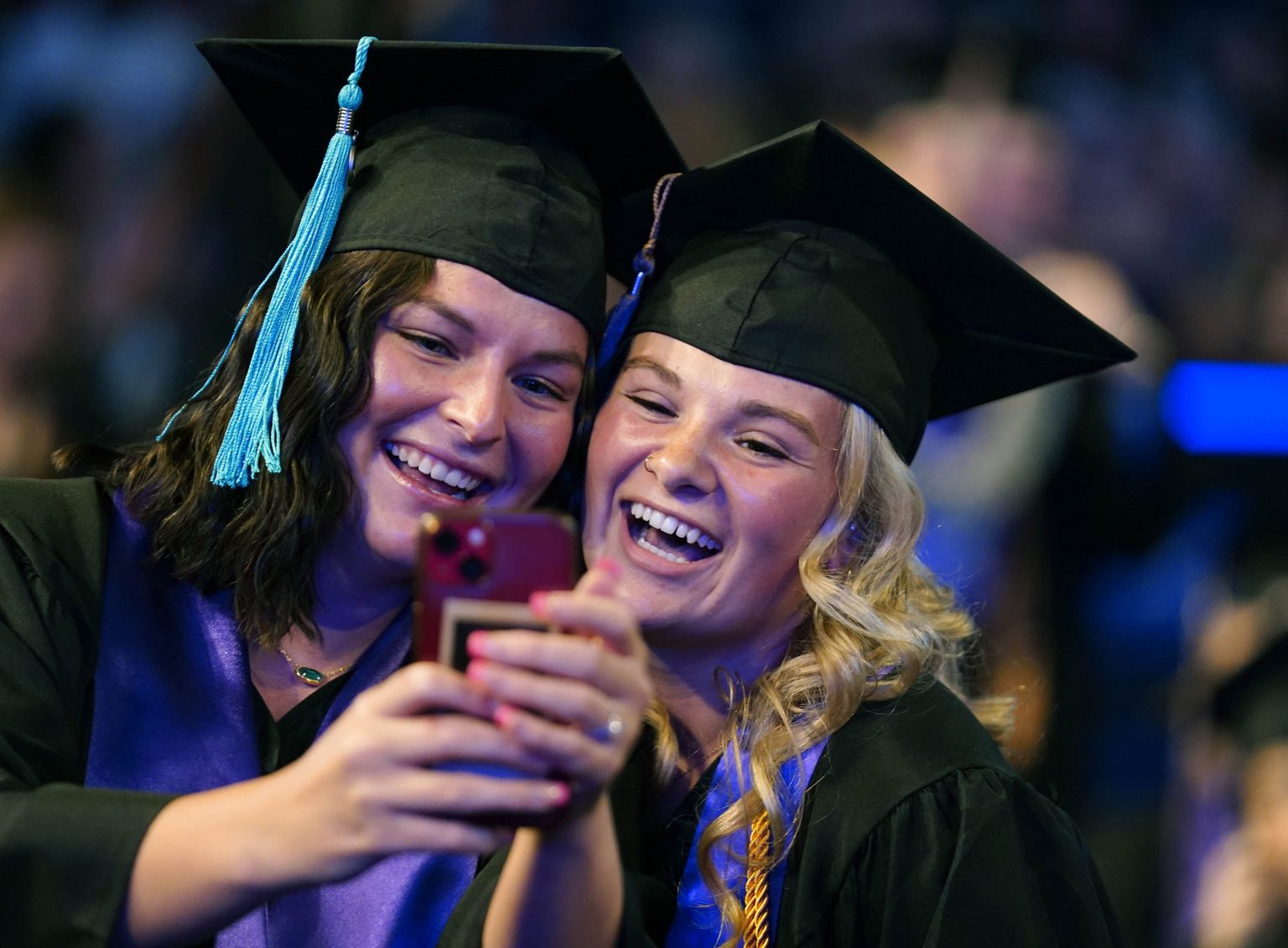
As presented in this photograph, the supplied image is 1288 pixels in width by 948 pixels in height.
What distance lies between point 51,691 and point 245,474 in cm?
38

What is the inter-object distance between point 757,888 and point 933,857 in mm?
221

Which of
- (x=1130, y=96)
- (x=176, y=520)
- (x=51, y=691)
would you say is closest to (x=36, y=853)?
(x=51, y=691)

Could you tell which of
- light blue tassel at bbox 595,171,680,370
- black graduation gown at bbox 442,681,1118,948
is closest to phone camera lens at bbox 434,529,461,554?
black graduation gown at bbox 442,681,1118,948

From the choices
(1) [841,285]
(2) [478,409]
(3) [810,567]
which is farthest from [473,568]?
(1) [841,285]

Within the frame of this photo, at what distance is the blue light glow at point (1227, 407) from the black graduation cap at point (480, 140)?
2476 millimetres

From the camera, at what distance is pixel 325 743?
3.23ft

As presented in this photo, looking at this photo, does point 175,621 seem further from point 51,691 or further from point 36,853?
point 36,853

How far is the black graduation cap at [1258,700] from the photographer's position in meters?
3.54

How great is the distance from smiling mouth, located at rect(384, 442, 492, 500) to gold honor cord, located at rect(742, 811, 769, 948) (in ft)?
1.92

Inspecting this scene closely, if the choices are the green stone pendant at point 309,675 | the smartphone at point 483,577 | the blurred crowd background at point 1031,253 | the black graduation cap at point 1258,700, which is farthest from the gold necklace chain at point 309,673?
the black graduation cap at point 1258,700

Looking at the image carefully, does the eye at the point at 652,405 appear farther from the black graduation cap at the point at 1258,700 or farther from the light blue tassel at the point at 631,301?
the black graduation cap at the point at 1258,700

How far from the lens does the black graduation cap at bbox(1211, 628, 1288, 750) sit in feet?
11.6

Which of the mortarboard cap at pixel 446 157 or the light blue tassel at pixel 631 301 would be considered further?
the light blue tassel at pixel 631 301

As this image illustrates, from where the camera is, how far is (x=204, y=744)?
5.52 ft
